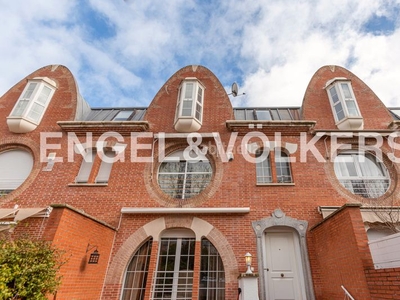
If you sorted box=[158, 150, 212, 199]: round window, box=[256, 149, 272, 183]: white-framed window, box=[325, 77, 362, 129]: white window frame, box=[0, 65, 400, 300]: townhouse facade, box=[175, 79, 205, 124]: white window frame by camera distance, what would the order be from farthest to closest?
1. box=[175, 79, 205, 124]: white window frame
2. box=[325, 77, 362, 129]: white window frame
3. box=[256, 149, 272, 183]: white-framed window
4. box=[158, 150, 212, 199]: round window
5. box=[0, 65, 400, 300]: townhouse facade

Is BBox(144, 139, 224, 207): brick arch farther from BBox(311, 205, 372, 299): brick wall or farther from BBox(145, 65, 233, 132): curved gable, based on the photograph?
BBox(311, 205, 372, 299): brick wall

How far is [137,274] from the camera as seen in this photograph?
7.41m

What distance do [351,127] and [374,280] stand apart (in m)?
6.58

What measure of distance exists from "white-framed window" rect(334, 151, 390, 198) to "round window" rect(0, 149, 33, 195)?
12.5 m

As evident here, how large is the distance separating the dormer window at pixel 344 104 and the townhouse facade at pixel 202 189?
0.06 m

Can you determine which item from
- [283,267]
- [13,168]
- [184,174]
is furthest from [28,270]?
[283,267]

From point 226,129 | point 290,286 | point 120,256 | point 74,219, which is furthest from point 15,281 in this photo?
point 226,129

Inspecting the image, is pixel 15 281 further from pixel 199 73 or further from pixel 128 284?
pixel 199 73

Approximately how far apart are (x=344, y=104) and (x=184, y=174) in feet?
25.2

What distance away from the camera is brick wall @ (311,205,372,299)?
5.17 metres

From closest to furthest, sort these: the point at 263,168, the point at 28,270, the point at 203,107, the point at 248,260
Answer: the point at 28,270 < the point at 248,260 < the point at 263,168 < the point at 203,107

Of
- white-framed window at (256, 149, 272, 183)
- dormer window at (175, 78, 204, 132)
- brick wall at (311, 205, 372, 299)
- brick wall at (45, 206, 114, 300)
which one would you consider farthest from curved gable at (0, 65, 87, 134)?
brick wall at (311, 205, 372, 299)

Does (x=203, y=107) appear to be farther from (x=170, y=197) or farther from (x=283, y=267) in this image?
(x=283, y=267)

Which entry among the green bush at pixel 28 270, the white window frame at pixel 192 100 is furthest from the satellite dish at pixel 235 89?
the green bush at pixel 28 270
